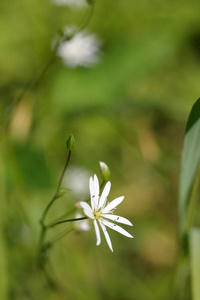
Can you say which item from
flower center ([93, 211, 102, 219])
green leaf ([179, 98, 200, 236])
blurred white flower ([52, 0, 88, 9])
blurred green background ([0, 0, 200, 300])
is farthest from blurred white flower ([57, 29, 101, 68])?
flower center ([93, 211, 102, 219])

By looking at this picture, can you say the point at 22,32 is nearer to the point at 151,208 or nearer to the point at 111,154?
the point at 111,154

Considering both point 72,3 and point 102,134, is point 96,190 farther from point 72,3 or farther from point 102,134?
point 72,3

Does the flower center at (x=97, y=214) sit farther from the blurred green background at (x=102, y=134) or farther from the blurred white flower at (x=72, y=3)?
the blurred white flower at (x=72, y=3)

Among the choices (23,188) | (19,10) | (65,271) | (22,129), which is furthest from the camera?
(19,10)

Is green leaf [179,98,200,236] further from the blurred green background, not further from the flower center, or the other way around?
the blurred green background

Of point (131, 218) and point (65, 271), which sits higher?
point (131, 218)

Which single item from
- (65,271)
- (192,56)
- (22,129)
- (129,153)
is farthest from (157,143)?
(65,271)

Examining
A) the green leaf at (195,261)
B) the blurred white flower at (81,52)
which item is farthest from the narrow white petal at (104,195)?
the blurred white flower at (81,52)
